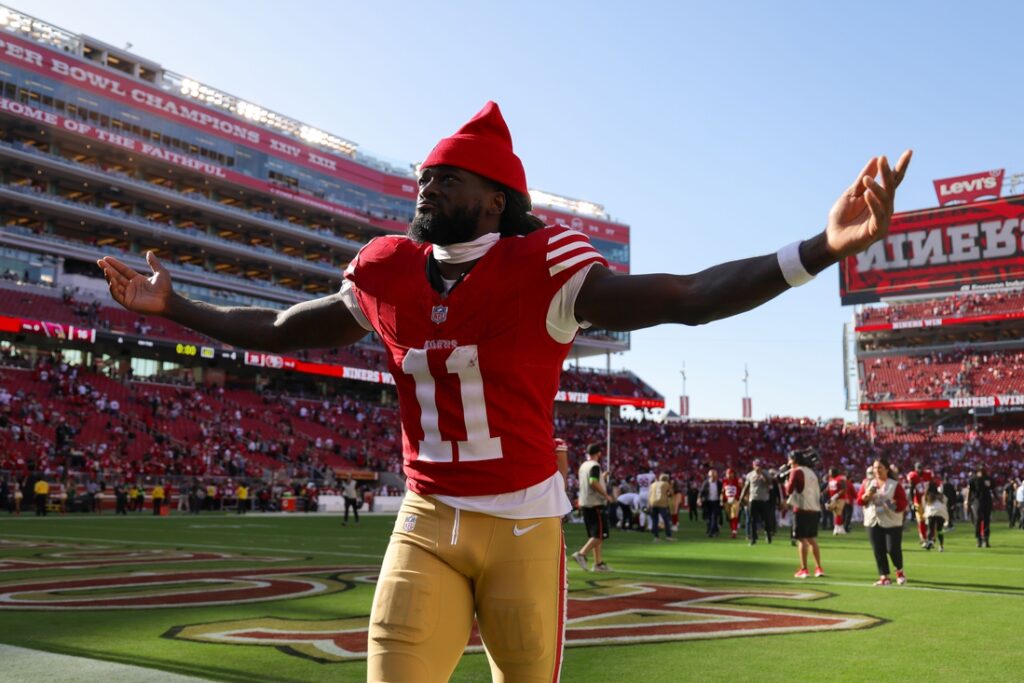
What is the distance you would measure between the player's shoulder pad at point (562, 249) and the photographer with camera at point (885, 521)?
390 inches

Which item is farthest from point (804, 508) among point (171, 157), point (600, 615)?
point (171, 157)

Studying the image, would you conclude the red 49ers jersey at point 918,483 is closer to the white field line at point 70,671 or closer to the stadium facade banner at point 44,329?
the white field line at point 70,671

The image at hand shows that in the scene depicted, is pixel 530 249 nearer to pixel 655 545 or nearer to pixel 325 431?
pixel 655 545

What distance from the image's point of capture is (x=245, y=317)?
3.44m

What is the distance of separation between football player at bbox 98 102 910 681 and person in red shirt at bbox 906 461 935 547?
59.6 feet

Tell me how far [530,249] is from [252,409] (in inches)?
1806

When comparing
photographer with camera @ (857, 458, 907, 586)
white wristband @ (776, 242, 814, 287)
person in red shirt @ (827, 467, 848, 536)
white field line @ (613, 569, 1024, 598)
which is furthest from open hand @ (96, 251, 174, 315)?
person in red shirt @ (827, 467, 848, 536)

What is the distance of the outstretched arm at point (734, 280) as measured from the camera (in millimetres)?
2348

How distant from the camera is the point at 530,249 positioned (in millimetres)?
2740

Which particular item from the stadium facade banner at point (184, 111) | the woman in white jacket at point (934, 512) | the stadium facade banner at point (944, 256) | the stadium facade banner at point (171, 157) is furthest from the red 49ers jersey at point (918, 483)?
the stadium facade banner at point (184, 111)

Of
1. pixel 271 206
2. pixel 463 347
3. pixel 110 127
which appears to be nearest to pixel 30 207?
pixel 110 127

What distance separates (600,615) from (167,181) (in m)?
56.4

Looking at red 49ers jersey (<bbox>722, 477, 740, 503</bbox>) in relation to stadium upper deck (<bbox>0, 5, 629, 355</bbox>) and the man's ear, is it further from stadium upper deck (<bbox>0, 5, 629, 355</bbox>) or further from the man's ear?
stadium upper deck (<bbox>0, 5, 629, 355</bbox>)

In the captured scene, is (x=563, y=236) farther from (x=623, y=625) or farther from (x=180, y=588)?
(x=180, y=588)
